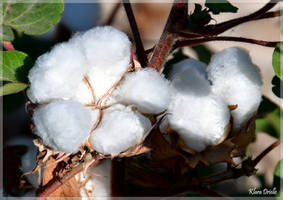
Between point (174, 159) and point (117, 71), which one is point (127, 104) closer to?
point (117, 71)

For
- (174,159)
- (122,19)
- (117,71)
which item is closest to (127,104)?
(117,71)

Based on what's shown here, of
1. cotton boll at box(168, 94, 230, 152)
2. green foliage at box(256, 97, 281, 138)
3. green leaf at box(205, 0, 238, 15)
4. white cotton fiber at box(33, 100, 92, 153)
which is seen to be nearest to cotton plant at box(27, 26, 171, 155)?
white cotton fiber at box(33, 100, 92, 153)

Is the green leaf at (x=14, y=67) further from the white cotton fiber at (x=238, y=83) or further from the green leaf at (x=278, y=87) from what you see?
the green leaf at (x=278, y=87)

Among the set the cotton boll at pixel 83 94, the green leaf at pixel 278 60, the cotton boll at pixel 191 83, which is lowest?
the cotton boll at pixel 191 83

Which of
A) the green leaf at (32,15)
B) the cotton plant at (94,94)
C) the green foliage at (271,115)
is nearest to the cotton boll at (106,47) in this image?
the cotton plant at (94,94)

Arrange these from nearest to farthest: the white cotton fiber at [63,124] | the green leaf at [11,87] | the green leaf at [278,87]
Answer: the white cotton fiber at [63,124] < the green leaf at [11,87] < the green leaf at [278,87]

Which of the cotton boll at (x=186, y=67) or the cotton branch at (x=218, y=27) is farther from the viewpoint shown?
the cotton boll at (x=186, y=67)
